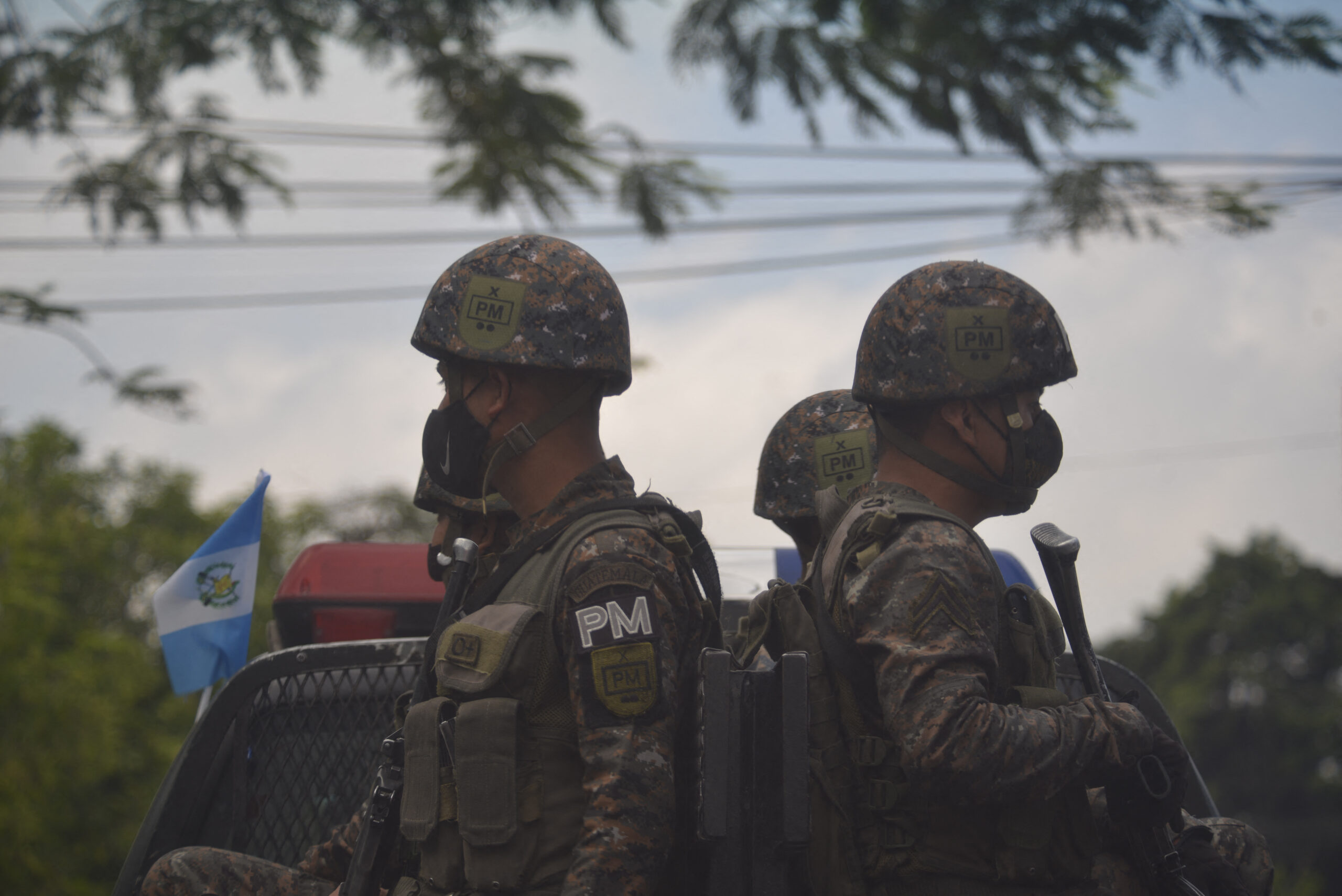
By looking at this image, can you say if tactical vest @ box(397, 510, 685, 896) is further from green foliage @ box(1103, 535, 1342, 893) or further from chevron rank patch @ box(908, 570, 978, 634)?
green foliage @ box(1103, 535, 1342, 893)

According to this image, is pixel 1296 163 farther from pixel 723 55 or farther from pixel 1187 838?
pixel 1187 838

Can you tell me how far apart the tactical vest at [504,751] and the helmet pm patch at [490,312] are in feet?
1.68

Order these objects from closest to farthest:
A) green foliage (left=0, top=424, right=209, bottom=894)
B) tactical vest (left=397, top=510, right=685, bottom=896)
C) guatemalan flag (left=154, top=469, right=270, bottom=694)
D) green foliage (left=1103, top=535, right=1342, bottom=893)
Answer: tactical vest (left=397, top=510, right=685, bottom=896), guatemalan flag (left=154, top=469, right=270, bottom=694), green foliage (left=0, top=424, right=209, bottom=894), green foliage (left=1103, top=535, right=1342, bottom=893)

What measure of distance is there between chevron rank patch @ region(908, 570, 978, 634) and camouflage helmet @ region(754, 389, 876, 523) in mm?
1677

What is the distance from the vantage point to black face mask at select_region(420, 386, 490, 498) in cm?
257

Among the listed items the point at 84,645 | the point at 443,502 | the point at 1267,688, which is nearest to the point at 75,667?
the point at 84,645

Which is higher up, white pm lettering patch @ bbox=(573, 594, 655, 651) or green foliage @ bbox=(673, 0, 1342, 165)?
green foliage @ bbox=(673, 0, 1342, 165)

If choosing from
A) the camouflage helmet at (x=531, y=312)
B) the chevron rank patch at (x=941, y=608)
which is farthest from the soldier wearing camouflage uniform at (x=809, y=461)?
the chevron rank patch at (x=941, y=608)

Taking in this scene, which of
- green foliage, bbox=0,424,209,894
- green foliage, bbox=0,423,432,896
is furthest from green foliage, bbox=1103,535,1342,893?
green foliage, bbox=0,424,209,894

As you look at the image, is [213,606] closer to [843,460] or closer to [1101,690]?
[843,460]

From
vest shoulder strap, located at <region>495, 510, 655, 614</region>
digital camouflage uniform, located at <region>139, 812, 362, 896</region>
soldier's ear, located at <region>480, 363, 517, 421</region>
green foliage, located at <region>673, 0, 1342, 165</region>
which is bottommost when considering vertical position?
digital camouflage uniform, located at <region>139, 812, 362, 896</region>

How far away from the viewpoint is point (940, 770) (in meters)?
2.13

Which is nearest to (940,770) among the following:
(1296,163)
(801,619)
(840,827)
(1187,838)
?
(840,827)

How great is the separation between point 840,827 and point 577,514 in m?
0.87
